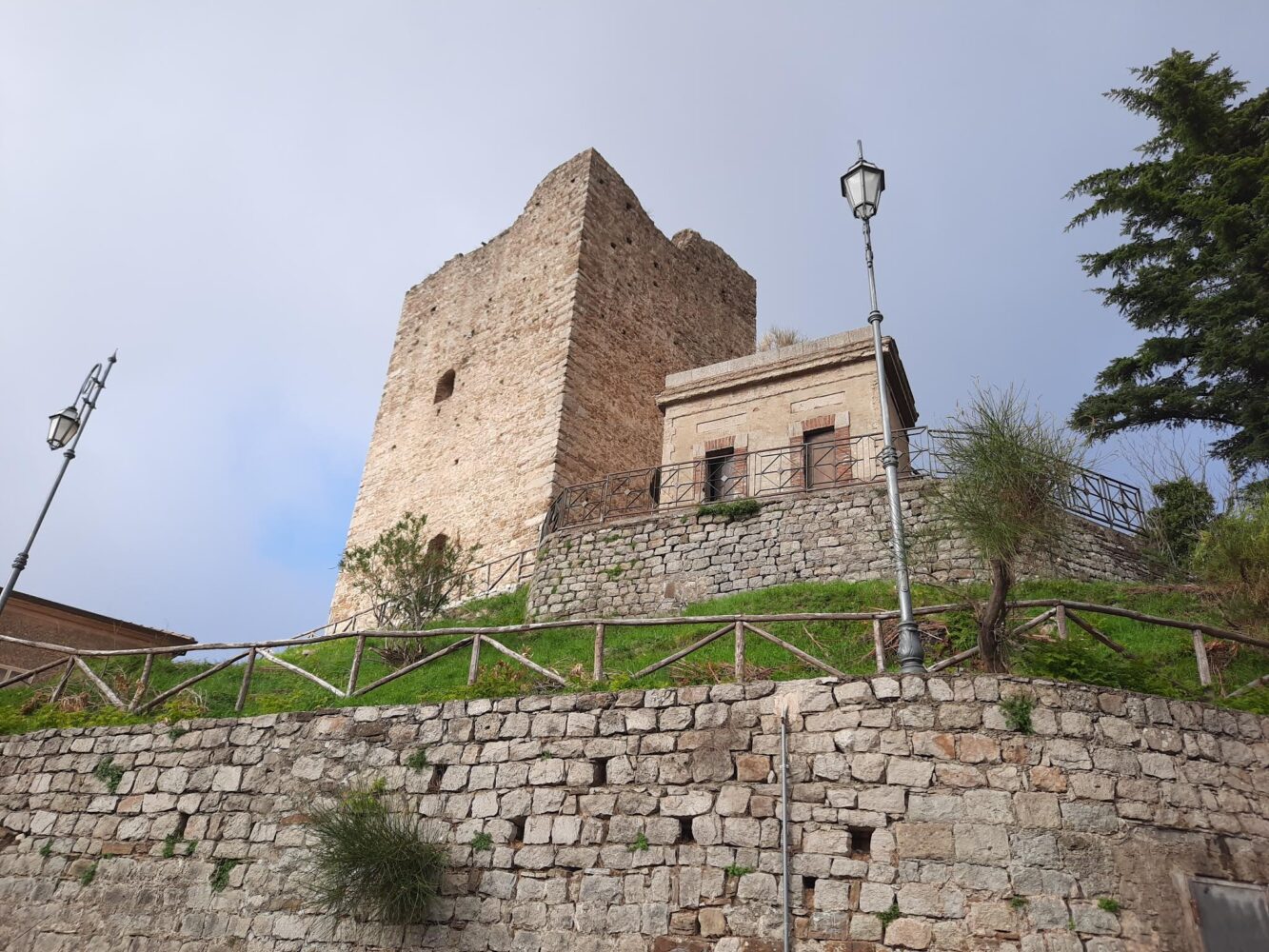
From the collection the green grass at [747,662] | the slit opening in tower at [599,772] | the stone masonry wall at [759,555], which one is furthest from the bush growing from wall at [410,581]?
the slit opening in tower at [599,772]

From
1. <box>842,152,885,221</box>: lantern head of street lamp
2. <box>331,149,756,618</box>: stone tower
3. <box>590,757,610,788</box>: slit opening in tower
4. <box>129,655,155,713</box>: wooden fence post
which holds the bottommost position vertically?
<box>590,757,610,788</box>: slit opening in tower

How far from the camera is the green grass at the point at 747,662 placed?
6.94 meters

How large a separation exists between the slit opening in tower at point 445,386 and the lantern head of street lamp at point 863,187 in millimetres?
14501

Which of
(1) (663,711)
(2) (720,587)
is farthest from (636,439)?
(1) (663,711)

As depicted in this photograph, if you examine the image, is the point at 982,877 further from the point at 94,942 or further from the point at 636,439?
the point at 636,439

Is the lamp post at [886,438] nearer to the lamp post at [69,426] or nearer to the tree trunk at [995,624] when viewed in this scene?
the tree trunk at [995,624]

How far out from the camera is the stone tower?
18.0m

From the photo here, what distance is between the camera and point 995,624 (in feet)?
22.4

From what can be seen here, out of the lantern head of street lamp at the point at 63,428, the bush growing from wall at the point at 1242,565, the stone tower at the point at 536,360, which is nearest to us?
the bush growing from wall at the point at 1242,565

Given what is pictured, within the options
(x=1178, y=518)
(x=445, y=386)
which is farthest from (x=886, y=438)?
(x=445, y=386)

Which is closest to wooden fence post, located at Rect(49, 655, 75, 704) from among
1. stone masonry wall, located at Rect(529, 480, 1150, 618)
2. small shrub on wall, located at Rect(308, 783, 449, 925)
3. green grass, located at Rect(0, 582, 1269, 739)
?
green grass, located at Rect(0, 582, 1269, 739)

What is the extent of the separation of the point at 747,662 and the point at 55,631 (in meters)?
10.4

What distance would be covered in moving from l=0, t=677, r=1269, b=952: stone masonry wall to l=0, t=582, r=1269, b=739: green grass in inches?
15.3

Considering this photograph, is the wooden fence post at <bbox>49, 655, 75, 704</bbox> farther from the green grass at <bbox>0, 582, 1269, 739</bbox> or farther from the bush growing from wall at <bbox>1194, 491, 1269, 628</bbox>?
the bush growing from wall at <bbox>1194, 491, 1269, 628</bbox>
